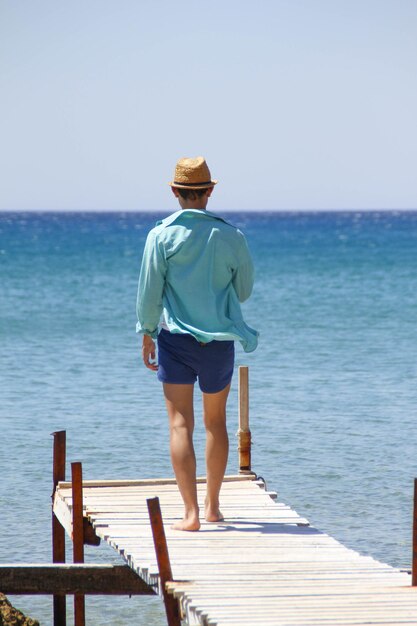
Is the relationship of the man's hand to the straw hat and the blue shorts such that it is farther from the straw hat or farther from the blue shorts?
the straw hat

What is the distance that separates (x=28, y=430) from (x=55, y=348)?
31.7 feet

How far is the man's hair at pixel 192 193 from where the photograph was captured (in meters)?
7.11

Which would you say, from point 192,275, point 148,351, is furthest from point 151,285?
point 148,351

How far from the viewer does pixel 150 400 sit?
58.0 ft

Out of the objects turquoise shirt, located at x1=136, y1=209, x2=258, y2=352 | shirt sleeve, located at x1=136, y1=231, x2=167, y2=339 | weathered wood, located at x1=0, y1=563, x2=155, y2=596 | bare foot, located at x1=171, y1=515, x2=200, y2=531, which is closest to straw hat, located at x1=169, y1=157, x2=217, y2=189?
turquoise shirt, located at x1=136, y1=209, x2=258, y2=352

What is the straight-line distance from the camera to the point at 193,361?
709cm

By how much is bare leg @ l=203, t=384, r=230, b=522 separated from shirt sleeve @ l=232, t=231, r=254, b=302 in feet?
1.73

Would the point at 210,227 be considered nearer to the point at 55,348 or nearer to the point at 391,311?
the point at 55,348

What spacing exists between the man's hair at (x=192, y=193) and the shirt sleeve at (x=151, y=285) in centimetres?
28

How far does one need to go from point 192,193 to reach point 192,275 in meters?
0.44

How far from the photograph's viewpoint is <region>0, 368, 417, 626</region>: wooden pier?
5.89 m

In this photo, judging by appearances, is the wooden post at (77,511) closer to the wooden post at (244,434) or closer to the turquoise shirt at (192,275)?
the turquoise shirt at (192,275)

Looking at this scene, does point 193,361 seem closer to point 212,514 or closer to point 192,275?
point 192,275

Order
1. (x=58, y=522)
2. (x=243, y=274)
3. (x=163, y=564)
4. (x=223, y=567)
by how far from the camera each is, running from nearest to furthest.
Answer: (x=163, y=564), (x=223, y=567), (x=243, y=274), (x=58, y=522)
